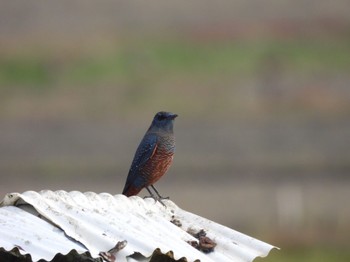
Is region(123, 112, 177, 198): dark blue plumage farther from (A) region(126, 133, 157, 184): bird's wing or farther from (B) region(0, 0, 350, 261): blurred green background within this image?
(B) region(0, 0, 350, 261): blurred green background

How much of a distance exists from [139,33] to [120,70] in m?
5.05

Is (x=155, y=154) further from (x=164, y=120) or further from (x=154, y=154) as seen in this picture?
(x=164, y=120)

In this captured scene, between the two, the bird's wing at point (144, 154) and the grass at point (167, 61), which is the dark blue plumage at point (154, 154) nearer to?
the bird's wing at point (144, 154)

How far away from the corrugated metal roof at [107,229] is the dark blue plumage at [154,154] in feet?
7.81

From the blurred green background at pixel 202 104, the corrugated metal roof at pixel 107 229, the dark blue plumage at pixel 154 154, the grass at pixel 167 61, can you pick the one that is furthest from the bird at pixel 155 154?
the grass at pixel 167 61

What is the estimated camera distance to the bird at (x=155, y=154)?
11914mm

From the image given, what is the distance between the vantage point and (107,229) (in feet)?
27.0

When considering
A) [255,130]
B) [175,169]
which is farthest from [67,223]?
[255,130]

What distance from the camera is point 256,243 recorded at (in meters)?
8.91

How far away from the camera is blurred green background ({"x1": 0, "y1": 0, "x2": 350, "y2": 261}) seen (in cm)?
2297

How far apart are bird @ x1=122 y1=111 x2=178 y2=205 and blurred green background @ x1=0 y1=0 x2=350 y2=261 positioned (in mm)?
5443

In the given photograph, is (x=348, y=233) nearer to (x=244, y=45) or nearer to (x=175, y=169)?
(x=175, y=169)

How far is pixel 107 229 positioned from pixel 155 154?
3685 mm

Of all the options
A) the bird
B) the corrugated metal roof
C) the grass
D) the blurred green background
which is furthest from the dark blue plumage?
the grass
